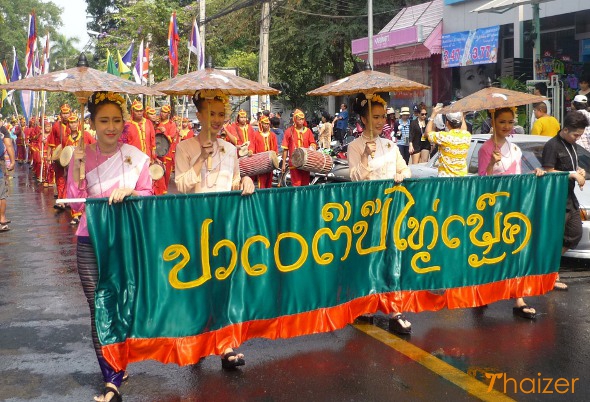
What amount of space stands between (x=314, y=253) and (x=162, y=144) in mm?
9326

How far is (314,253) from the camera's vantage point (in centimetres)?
579

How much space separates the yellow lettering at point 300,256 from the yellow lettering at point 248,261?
9cm

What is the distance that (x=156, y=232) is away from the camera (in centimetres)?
512

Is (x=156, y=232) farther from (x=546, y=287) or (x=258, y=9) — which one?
(x=258, y=9)

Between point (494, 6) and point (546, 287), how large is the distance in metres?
12.2

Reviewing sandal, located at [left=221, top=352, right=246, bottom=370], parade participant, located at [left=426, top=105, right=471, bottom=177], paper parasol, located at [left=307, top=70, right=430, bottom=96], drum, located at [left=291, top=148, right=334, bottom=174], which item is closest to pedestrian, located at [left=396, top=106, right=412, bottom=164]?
drum, located at [left=291, top=148, right=334, bottom=174]

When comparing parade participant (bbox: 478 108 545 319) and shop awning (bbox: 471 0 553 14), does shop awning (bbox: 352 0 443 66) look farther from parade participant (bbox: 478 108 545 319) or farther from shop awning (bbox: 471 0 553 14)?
parade participant (bbox: 478 108 545 319)

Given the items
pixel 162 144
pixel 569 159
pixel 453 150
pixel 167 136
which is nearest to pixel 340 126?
pixel 167 136

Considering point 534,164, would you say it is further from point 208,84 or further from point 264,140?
point 264,140

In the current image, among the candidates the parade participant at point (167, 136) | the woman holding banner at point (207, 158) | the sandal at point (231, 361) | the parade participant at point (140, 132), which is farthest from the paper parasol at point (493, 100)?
the parade participant at point (167, 136)

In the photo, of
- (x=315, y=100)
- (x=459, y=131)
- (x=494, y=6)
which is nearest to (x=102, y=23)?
(x=315, y=100)

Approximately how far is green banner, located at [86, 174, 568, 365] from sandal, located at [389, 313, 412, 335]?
0.34ft

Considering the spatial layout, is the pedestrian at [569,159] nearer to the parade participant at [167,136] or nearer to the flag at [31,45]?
the parade participant at [167,136]

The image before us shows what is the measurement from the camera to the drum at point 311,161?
13039 mm
